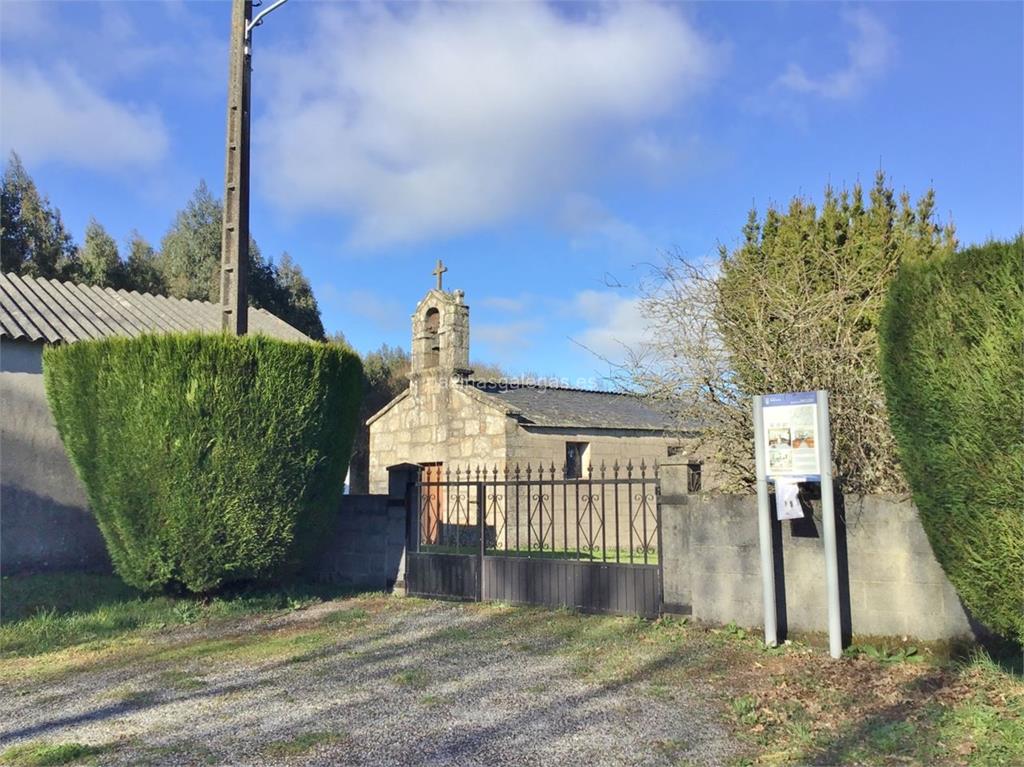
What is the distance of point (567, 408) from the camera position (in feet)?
69.1

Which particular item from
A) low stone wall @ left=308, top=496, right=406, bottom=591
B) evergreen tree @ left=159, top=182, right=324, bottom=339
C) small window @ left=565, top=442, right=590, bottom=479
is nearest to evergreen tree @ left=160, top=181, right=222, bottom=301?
evergreen tree @ left=159, top=182, right=324, bottom=339

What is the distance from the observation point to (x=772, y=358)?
312 inches

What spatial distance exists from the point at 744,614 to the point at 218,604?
5880 millimetres

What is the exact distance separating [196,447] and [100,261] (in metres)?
19.1

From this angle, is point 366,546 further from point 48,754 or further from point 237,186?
point 48,754

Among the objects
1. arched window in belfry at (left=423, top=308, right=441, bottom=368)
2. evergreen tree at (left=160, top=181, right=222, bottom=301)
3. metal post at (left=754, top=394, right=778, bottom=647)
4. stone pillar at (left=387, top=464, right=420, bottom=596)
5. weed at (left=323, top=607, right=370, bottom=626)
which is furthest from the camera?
evergreen tree at (left=160, top=181, right=222, bottom=301)

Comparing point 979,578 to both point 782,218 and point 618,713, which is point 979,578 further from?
point 782,218

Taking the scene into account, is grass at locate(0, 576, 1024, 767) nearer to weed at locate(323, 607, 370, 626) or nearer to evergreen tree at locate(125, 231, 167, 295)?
weed at locate(323, 607, 370, 626)

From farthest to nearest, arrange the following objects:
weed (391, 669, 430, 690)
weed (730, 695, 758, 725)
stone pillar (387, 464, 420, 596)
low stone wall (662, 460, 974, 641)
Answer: stone pillar (387, 464, 420, 596), low stone wall (662, 460, 974, 641), weed (391, 669, 430, 690), weed (730, 695, 758, 725)

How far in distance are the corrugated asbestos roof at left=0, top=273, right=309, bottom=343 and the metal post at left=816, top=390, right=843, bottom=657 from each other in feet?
25.6

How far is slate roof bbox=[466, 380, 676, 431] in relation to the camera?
750 inches

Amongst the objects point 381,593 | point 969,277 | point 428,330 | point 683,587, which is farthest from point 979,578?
point 428,330

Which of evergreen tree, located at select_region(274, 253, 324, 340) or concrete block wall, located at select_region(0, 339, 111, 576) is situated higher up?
evergreen tree, located at select_region(274, 253, 324, 340)

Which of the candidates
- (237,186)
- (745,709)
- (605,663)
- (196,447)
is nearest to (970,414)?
(745,709)
